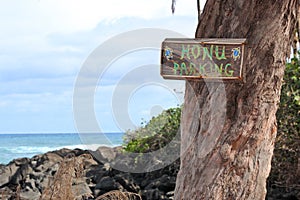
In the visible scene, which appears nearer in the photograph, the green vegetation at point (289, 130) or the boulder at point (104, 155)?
the green vegetation at point (289, 130)

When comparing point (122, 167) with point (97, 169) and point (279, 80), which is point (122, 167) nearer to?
point (97, 169)

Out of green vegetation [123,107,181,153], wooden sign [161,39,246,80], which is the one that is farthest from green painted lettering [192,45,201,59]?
green vegetation [123,107,181,153]

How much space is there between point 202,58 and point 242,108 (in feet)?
1.27

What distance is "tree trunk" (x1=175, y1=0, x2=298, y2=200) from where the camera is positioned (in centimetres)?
318

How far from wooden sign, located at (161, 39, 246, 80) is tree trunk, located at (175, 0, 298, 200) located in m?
0.10

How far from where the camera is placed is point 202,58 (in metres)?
3.11

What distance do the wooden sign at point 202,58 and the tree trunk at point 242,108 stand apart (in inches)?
4.0

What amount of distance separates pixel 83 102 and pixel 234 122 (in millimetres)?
1124

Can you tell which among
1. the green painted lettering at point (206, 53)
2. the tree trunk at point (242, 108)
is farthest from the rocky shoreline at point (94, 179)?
the green painted lettering at point (206, 53)

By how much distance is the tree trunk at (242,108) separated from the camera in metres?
3.18

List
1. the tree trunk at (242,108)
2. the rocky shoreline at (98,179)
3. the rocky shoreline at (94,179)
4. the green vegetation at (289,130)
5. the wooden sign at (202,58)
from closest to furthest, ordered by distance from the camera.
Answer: the wooden sign at (202,58) < the tree trunk at (242,108) < the green vegetation at (289,130) < the rocky shoreline at (98,179) < the rocky shoreline at (94,179)

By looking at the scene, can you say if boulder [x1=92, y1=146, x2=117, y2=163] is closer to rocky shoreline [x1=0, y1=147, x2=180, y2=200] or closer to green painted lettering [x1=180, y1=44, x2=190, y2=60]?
rocky shoreline [x1=0, y1=147, x2=180, y2=200]

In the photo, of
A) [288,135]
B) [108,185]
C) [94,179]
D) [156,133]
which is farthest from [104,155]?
[288,135]

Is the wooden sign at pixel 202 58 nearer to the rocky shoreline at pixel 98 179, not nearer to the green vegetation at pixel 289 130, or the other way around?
the rocky shoreline at pixel 98 179
